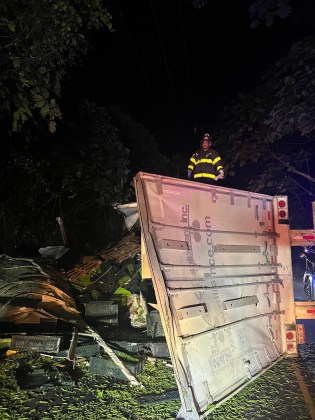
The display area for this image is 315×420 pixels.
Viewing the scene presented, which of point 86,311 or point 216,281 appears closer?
point 216,281

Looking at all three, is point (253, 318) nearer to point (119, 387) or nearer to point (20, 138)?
point (119, 387)

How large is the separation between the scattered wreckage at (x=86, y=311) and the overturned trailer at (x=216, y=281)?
82cm

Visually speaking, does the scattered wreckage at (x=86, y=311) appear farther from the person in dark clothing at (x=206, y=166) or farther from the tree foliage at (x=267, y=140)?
the tree foliage at (x=267, y=140)

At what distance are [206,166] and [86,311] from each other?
12.8 feet

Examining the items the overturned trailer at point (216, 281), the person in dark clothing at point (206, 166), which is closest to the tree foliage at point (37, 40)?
the overturned trailer at point (216, 281)

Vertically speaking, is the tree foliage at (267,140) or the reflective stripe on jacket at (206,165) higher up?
the tree foliage at (267,140)

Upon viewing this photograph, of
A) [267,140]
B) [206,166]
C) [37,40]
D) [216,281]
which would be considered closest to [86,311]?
[216,281]

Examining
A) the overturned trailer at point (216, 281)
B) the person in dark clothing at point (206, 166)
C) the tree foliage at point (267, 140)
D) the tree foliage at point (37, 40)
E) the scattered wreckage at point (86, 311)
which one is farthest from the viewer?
the tree foliage at point (267, 140)

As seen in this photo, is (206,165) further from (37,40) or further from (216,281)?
(37,40)

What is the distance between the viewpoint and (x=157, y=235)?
3723 mm

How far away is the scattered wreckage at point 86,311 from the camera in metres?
4.50

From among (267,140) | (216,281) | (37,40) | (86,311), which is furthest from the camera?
(267,140)

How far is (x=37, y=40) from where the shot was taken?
4605 mm

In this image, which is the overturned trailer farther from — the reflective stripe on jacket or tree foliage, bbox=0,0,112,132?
the reflective stripe on jacket
